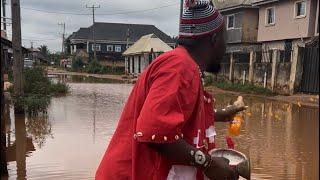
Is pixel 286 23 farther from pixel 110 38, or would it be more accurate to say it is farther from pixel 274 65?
pixel 110 38

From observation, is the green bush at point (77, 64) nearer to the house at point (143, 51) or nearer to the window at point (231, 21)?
the house at point (143, 51)

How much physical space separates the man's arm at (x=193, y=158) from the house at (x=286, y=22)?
22.1 meters

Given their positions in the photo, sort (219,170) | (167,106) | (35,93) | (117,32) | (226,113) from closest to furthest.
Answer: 1. (167,106)
2. (219,170)
3. (226,113)
4. (35,93)
5. (117,32)

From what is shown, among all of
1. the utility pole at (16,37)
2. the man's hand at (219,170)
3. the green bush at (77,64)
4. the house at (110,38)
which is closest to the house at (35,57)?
the green bush at (77,64)

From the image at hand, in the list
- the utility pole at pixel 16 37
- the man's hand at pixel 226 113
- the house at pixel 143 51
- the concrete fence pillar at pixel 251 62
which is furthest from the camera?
the house at pixel 143 51

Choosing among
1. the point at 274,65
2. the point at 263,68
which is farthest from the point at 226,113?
the point at 263,68

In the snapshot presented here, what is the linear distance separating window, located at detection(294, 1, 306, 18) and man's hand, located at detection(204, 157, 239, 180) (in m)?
24.5

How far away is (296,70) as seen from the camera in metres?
20.5

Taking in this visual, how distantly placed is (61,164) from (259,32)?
24.2m

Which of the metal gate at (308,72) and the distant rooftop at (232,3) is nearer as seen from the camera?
the metal gate at (308,72)

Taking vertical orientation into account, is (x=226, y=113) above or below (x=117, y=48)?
below

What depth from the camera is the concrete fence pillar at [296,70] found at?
20.3m

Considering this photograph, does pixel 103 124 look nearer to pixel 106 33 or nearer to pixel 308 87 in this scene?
pixel 308 87

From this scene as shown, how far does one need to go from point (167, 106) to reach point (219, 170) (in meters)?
0.40
